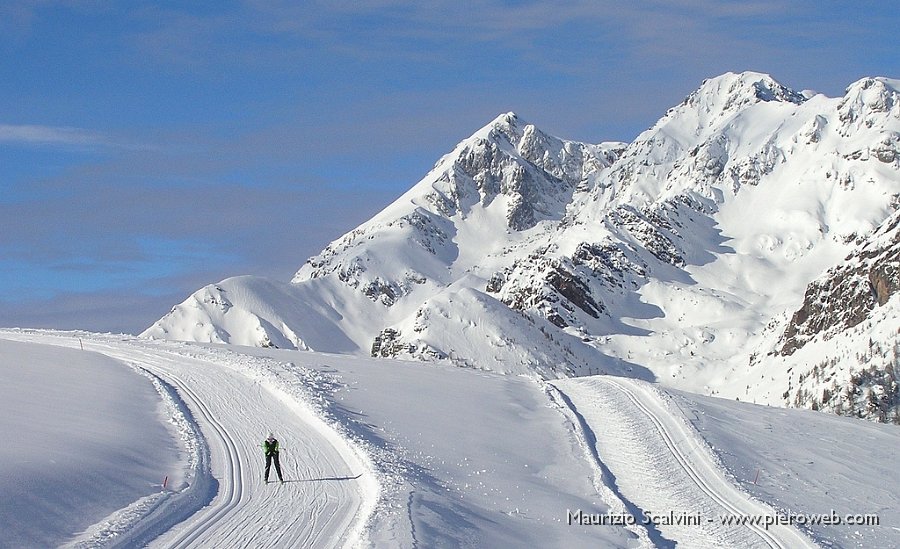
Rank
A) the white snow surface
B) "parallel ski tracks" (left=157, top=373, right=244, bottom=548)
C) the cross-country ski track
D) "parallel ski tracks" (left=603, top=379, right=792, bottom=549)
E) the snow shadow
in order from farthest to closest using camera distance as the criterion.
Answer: "parallel ski tracks" (left=603, top=379, right=792, bottom=549), the snow shadow, the white snow surface, the cross-country ski track, "parallel ski tracks" (left=157, top=373, right=244, bottom=548)

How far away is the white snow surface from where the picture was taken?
20984mm

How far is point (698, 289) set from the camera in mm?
133125

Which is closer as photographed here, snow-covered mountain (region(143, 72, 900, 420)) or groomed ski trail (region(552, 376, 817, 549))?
groomed ski trail (region(552, 376, 817, 549))

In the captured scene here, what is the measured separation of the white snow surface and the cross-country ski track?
79mm

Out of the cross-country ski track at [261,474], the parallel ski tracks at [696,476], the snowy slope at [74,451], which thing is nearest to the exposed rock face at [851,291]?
the parallel ski tracks at [696,476]

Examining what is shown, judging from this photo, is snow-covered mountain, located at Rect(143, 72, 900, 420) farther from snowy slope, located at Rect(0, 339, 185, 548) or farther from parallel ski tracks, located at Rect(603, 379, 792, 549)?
snowy slope, located at Rect(0, 339, 185, 548)

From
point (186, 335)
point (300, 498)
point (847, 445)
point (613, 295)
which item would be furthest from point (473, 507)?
point (186, 335)

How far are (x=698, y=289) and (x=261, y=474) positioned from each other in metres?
115

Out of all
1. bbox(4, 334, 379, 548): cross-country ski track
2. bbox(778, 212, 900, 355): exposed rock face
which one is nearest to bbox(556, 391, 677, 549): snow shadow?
bbox(4, 334, 379, 548): cross-country ski track

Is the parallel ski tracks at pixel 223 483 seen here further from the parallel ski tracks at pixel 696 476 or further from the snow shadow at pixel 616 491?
the parallel ski tracks at pixel 696 476

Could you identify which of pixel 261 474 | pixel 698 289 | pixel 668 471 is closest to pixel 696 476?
pixel 668 471

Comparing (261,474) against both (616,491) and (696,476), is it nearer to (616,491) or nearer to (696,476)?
(616,491)

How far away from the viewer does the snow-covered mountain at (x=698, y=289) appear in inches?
3307

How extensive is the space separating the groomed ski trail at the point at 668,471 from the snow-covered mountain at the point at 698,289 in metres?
24.8
